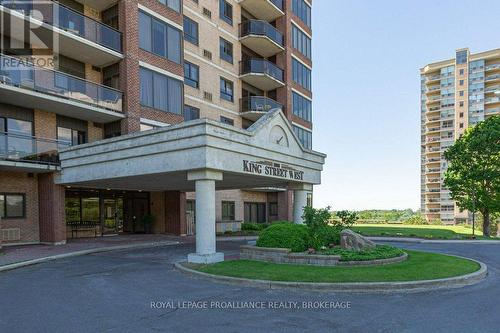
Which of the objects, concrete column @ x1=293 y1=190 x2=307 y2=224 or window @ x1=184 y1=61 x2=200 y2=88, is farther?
window @ x1=184 y1=61 x2=200 y2=88

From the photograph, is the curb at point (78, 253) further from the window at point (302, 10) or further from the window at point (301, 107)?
the window at point (302, 10)

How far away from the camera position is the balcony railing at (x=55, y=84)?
1722cm

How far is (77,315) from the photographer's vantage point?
7977 mm

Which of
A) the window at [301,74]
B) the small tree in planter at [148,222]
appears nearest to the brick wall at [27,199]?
the small tree in planter at [148,222]

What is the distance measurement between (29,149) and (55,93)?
2.98 meters

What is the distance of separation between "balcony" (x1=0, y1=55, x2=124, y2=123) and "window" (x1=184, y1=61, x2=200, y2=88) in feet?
26.4

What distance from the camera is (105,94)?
21172 mm

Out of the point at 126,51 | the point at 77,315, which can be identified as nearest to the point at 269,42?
the point at 126,51

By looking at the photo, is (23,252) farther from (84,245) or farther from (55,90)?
(55,90)

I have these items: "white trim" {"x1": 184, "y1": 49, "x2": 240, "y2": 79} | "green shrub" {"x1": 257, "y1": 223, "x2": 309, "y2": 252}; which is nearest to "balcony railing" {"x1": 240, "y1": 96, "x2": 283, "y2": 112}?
"white trim" {"x1": 184, "y1": 49, "x2": 240, "y2": 79}

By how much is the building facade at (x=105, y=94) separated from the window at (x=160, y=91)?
0.07 metres

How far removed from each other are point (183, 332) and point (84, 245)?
14863 mm

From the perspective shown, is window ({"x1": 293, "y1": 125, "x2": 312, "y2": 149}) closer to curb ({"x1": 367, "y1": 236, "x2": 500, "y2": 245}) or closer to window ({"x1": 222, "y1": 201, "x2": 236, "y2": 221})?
window ({"x1": 222, "y1": 201, "x2": 236, "y2": 221})

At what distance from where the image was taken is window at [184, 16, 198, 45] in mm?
29078
